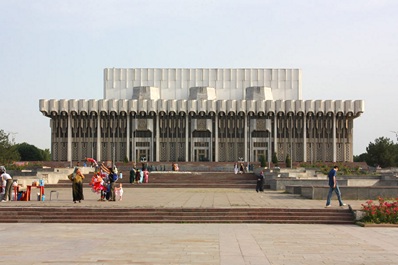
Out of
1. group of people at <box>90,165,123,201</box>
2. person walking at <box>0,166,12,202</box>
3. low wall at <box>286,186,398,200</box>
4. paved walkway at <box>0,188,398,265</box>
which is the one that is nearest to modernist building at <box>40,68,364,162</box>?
low wall at <box>286,186,398,200</box>

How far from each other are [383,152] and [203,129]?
82.0 ft

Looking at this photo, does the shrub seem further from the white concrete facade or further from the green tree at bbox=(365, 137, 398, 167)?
the white concrete facade

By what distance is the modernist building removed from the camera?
8325 centimetres

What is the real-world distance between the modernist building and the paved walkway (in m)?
65.9

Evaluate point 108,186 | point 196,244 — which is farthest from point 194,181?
point 196,244

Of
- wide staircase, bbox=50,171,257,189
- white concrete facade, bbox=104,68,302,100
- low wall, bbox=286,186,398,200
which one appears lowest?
wide staircase, bbox=50,171,257,189

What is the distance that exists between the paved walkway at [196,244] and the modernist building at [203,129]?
6590 centimetres

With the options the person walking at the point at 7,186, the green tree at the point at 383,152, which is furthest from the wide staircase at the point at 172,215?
the green tree at the point at 383,152

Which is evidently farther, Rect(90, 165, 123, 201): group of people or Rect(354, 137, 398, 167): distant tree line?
Rect(354, 137, 398, 167): distant tree line

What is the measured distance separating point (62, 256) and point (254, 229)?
648cm

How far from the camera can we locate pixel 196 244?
13.5 metres

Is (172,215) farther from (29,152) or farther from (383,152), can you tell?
→ (29,152)

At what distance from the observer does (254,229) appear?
16672 mm

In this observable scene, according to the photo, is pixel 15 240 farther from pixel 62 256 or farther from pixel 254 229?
pixel 254 229
